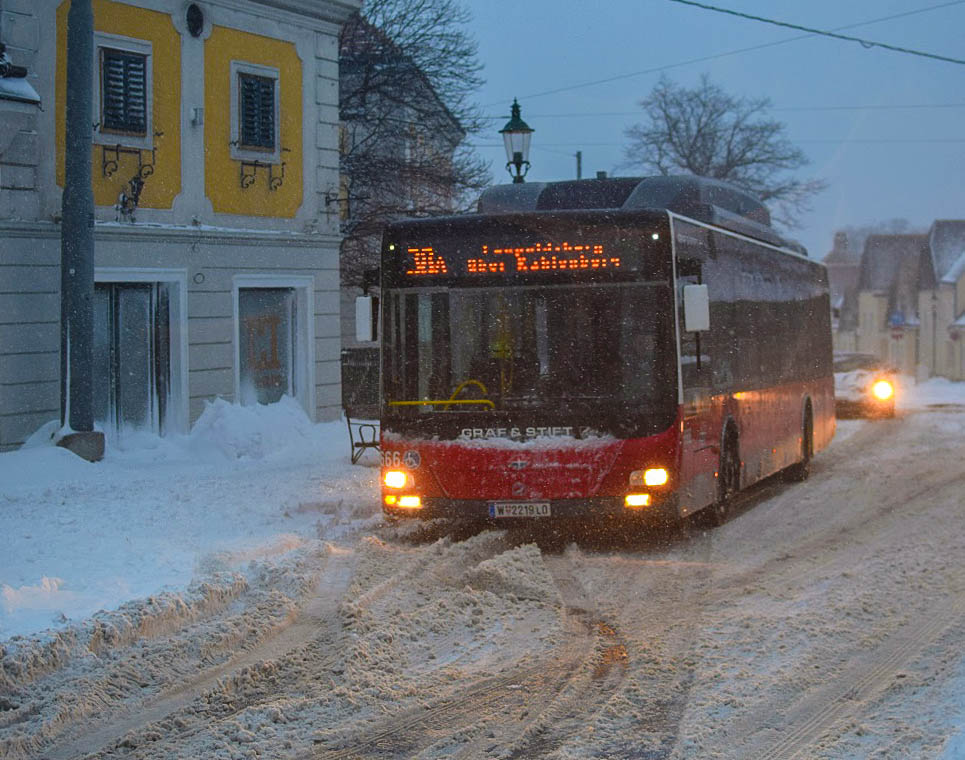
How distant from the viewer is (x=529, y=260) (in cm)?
1164

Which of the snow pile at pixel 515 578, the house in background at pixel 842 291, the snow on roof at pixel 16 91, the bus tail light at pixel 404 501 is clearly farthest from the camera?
the house in background at pixel 842 291

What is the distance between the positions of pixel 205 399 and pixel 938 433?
1355cm

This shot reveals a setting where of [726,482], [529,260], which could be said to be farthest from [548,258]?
[726,482]

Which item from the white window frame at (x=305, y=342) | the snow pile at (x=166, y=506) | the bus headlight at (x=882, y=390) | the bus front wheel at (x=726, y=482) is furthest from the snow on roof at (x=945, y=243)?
the bus front wheel at (x=726, y=482)

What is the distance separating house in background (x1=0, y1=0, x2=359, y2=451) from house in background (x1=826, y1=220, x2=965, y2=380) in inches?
1819

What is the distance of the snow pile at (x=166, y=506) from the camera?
952 cm

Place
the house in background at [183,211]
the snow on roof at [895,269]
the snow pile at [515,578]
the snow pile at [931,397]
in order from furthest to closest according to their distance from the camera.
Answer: the snow on roof at [895,269], the snow pile at [931,397], the house in background at [183,211], the snow pile at [515,578]

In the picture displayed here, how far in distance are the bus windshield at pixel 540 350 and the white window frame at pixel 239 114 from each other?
36.1 feet

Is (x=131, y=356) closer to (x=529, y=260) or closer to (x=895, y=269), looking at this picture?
(x=529, y=260)

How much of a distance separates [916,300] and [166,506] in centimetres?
7028

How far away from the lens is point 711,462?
42.2 ft

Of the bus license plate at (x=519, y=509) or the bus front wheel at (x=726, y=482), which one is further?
the bus front wheel at (x=726, y=482)

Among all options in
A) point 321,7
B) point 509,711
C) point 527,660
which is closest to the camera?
point 509,711

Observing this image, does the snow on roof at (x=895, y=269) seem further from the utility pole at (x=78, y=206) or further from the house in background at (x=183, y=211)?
the utility pole at (x=78, y=206)
